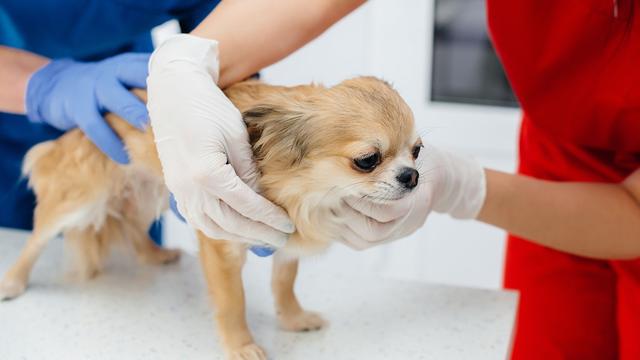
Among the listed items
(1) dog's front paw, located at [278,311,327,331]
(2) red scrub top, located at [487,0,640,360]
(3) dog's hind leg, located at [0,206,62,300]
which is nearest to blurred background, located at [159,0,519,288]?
(2) red scrub top, located at [487,0,640,360]

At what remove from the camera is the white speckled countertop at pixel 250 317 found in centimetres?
111

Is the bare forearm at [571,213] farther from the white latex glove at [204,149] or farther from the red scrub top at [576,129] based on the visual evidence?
the white latex glove at [204,149]

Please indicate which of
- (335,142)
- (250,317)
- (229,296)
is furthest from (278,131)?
(250,317)

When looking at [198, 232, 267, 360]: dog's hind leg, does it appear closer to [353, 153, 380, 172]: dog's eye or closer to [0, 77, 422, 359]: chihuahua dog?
[0, 77, 422, 359]: chihuahua dog

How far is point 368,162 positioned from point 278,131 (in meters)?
0.13

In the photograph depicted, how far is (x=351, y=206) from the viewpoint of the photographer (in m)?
1.03

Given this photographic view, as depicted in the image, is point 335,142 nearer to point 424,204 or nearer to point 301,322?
point 424,204

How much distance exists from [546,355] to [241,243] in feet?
1.92

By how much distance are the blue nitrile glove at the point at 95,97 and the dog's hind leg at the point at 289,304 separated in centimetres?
32

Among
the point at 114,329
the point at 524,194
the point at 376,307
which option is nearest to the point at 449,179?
the point at 524,194

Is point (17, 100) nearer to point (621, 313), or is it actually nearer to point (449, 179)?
point (449, 179)

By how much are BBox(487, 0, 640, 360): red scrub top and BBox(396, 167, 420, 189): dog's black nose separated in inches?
17.0

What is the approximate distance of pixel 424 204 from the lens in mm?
1075

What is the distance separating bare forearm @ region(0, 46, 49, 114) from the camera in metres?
1.27
